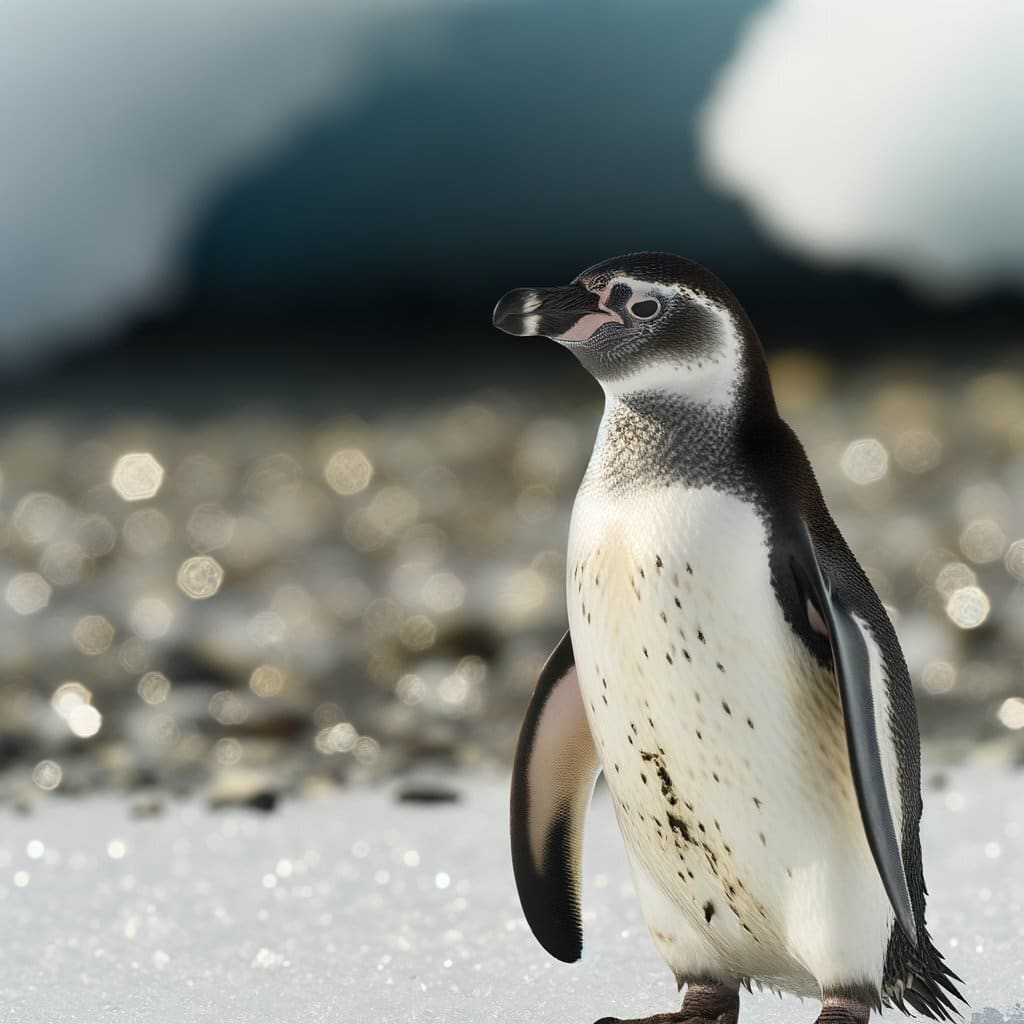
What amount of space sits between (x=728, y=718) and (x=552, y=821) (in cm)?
26

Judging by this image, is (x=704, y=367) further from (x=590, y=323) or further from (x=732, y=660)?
(x=732, y=660)

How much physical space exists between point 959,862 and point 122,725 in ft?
4.32

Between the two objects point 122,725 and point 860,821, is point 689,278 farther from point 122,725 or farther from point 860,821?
point 122,725

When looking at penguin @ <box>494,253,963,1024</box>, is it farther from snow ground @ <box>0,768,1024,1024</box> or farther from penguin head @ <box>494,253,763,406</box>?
snow ground @ <box>0,768,1024,1024</box>

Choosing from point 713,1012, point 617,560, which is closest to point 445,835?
point 713,1012

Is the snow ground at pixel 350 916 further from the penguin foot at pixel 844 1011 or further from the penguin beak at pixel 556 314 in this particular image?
the penguin beak at pixel 556 314

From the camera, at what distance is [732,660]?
98 centimetres

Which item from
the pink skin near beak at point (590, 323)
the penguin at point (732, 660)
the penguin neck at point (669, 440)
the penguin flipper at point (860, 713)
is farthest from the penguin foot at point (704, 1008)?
the pink skin near beak at point (590, 323)

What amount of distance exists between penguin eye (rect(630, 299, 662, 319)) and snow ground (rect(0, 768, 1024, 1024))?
55 centimetres

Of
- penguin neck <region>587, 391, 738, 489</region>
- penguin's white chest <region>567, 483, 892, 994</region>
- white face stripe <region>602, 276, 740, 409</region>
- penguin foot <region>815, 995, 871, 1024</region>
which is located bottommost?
penguin foot <region>815, 995, 871, 1024</region>

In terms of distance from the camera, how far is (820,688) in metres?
0.98

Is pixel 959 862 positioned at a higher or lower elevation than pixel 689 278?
lower

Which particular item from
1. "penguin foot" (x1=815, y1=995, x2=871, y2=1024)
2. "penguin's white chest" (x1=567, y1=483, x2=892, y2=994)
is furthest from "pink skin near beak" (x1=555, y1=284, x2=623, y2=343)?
"penguin foot" (x1=815, y1=995, x2=871, y2=1024)

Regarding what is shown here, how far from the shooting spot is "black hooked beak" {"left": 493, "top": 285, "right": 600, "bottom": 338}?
3.37 feet
